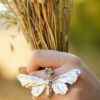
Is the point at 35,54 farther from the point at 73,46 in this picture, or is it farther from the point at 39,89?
the point at 73,46

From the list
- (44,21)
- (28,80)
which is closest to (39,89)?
(28,80)

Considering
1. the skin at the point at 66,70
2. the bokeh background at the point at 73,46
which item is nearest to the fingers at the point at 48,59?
the skin at the point at 66,70

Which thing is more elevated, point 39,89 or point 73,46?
point 39,89

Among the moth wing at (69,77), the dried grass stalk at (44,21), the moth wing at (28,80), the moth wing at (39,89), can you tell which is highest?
the dried grass stalk at (44,21)

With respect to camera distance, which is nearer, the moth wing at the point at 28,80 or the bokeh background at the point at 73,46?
the moth wing at the point at 28,80

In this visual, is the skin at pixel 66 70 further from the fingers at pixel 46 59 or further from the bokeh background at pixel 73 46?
the bokeh background at pixel 73 46

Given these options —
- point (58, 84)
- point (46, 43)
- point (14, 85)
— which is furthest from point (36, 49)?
point (14, 85)

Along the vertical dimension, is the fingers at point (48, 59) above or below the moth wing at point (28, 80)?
above
